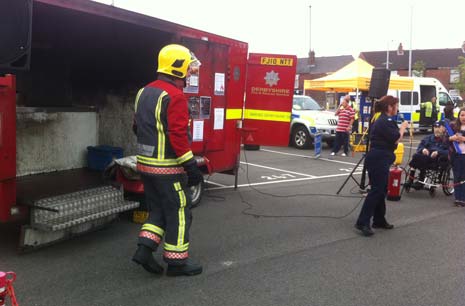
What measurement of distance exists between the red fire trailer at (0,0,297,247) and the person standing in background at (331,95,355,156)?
5.95m

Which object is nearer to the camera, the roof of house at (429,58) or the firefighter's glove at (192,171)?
the firefighter's glove at (192,171)

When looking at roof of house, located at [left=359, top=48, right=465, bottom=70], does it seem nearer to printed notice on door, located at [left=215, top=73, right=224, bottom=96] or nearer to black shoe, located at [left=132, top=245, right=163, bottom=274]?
printed notice on door, located at [left=215, top=73, right=224, bottom=96]

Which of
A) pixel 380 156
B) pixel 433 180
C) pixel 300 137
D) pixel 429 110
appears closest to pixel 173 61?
pixel 380 156

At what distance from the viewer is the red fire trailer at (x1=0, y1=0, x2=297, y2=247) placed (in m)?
6.09

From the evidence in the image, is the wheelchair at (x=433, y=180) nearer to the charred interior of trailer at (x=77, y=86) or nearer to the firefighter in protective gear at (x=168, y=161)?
the charred interior of trailer at (x=77, y=86)

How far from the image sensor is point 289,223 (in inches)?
256

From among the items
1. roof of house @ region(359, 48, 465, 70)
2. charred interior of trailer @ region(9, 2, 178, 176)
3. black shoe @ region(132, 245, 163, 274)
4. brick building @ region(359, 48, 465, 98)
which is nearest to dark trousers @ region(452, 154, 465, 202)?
charred interior of trailer @ region(9, 2, 178, 176)

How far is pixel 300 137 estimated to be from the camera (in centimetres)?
1588

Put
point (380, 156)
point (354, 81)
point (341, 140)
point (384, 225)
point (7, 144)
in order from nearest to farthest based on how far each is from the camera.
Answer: point (7, 144) → point (380, 156) → point (384, 225) → point (341, 140) → point (354, 81)

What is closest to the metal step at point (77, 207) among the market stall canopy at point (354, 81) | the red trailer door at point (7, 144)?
the red trailer door at point (7, 144)

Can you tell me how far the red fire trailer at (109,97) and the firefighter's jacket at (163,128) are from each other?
4.39ft

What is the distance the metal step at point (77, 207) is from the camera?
472cm

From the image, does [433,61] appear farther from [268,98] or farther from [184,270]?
[184,270]

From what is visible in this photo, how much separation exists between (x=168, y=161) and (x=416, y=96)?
63.2 feet
